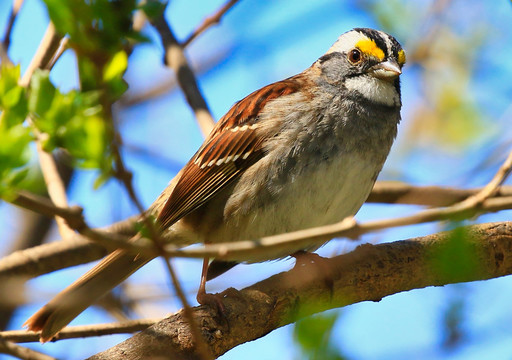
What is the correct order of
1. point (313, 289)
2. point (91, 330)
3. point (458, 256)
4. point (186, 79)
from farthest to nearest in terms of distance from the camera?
point (186, 79), point (91, 330), point (313, 289), point (458, 256)

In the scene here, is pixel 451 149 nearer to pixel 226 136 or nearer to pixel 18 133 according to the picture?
pixel 226 136

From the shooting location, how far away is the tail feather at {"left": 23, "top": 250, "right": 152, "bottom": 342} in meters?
3.36

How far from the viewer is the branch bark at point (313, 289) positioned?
2.78m

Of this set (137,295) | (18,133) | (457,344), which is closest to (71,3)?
(18,133)

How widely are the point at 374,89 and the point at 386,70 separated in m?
0.13

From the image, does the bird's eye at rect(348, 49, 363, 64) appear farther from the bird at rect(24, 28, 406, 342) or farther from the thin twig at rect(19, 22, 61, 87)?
the thin twig at rect(19, 22, 61, 87)

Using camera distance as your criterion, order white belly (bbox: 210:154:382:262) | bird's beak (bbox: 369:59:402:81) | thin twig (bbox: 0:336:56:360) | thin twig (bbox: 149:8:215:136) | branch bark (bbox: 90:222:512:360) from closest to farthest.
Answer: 1. thin twig (bbox: 0:336:56:360)
2. branch bark (bbox: 90:222:512:360)
3. white belly (bbox: 210:154:382:262)
4. bird's beak (bbox: 369:59:402:81)
5. thin twig (bbox: 149:8:215:136)

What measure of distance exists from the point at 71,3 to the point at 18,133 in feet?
1.43

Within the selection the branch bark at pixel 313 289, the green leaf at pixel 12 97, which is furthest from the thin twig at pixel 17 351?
the green leaf at pixel 12 97

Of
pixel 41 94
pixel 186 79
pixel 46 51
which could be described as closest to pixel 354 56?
pixel 186 79

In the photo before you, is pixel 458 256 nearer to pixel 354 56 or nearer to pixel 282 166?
pixel 282 166

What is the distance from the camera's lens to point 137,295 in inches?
175

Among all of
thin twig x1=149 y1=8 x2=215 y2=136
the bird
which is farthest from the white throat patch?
thin twig x1=149 y1=8 x2=215 y2=136

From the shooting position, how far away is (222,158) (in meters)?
3.97
